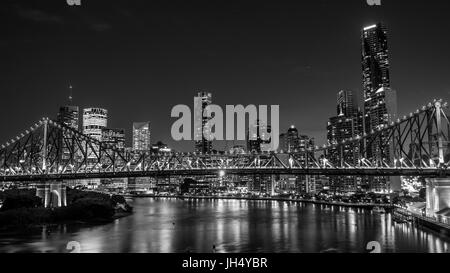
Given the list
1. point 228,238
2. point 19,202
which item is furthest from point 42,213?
point 228,238

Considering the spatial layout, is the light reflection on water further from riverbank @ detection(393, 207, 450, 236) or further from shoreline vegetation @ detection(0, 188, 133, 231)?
shoreline vegetation @ detection(0, 188, 133, 231)

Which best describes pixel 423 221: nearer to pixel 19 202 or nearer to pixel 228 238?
pixel 228 238

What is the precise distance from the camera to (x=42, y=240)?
35062mm

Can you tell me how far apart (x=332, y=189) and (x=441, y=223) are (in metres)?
112

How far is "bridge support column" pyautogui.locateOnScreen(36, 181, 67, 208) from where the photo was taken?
54.4 meters

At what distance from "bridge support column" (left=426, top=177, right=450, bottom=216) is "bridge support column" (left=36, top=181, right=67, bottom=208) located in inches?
1673

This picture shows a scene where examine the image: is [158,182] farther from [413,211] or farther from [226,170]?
[413,211]

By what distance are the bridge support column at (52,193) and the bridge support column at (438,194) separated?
139ft

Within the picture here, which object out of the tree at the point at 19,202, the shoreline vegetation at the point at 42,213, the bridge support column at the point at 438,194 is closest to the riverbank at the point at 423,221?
the bridge support column at the point at 438,194

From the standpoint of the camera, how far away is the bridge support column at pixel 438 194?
4191 centimetres

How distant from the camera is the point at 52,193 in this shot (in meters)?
55.6
